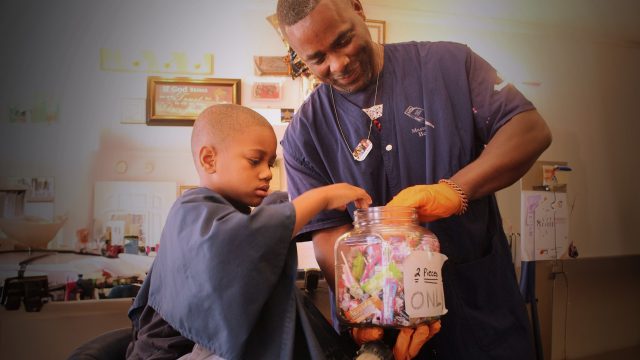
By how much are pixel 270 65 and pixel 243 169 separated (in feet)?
3.16

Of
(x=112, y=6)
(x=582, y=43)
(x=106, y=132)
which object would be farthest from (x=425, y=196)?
(x=582, y=43)

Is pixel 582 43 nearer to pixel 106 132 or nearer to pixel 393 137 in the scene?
pixel 393 137

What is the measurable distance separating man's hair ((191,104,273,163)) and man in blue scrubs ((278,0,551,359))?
0.15 m

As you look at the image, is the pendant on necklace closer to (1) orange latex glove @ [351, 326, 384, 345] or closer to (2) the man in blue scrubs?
(2) the man in blue scrubs

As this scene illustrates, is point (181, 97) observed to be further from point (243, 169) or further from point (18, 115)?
point (243, 169)

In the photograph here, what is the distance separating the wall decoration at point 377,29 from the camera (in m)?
1.85

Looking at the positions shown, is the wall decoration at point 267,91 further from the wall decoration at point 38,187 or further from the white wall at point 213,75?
the wall decoration at point 38,187

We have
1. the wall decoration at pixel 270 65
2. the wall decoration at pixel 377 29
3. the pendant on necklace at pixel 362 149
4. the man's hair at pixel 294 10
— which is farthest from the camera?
the wall decoration at pixel 377 29

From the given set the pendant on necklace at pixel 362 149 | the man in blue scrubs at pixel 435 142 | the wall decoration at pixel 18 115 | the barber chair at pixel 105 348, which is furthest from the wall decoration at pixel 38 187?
the pendant on necklace at pixel 362 149

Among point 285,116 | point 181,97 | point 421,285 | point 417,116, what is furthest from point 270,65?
point 421,285

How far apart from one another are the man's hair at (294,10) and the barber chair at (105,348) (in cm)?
78

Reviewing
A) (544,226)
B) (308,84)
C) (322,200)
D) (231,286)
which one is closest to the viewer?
(231,286)

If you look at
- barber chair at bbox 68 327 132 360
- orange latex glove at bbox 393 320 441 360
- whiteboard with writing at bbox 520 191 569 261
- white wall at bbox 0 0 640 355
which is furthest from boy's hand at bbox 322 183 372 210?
whiteboard with writing at bbox 520 191 569 261

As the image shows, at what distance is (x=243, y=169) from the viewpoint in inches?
36.0
